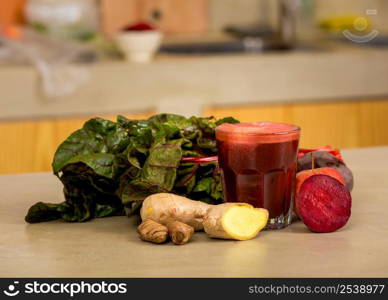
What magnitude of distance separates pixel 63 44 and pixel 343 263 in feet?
7.00

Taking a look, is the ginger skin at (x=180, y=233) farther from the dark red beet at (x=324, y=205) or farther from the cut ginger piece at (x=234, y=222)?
the dark red beet at (x=324, y=205)

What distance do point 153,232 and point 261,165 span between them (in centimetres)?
16

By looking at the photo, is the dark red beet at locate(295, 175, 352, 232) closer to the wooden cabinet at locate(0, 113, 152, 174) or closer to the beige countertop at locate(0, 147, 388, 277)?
the beige countertop at locate(0, 147, 388, 277)

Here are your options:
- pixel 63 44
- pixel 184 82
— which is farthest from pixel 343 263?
pixel 63 44

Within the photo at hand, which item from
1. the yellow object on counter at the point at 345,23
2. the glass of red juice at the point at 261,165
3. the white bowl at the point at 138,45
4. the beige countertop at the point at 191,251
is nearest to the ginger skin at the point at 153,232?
the beige countertop at the point at 191,251

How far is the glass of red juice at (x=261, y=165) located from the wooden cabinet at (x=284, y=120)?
5.46 feet

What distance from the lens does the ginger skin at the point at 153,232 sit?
3.14ft

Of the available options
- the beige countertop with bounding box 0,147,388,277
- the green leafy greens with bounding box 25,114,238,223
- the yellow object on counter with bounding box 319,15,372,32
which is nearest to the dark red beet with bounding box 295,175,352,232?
the beige countertop with bounding box 0,147,388,277

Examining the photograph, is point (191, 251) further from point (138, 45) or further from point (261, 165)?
point (138, 45)

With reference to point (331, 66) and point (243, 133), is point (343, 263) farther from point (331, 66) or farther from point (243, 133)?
point (331, 66)

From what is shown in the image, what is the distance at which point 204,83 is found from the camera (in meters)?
2.73

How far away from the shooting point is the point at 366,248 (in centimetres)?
92

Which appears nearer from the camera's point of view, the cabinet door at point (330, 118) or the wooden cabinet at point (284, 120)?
the wooden cabinet at point (284, 120)

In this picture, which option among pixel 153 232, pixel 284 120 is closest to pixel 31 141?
pixel 284 120
